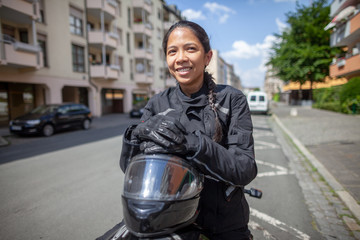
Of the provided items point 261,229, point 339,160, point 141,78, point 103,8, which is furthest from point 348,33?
point 261,229

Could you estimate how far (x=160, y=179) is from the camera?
3.20 ft

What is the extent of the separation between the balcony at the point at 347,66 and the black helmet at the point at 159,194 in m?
23.3

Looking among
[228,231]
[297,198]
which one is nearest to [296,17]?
[297,198]

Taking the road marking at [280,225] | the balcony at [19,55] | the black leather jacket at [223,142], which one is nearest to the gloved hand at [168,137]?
the black leather jacket at [223,142]

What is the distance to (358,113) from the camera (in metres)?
16.1

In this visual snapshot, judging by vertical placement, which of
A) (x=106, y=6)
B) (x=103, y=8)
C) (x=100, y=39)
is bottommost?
(x=100, y=39)

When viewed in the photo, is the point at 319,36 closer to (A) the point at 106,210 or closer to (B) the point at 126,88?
(B) the point at 126,88

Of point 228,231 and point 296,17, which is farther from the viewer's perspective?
point 296,17

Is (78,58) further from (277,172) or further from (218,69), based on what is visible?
(218,69)

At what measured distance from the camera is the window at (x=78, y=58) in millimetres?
18422

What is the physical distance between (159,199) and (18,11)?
1583cm

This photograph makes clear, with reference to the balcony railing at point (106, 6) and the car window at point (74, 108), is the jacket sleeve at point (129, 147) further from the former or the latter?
the balcony railing at point (106, 6)

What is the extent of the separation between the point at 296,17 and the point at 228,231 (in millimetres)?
38658

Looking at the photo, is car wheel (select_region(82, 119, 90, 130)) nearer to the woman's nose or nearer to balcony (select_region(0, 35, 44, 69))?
balcony (select_region(0, 35, 44, 69))
